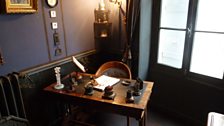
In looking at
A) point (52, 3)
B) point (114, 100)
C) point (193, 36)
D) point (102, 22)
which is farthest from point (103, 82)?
point (193, 36)

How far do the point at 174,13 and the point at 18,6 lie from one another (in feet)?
6.38

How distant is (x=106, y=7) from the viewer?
286 cm

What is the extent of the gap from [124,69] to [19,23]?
4.52 ft

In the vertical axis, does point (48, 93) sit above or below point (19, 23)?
below

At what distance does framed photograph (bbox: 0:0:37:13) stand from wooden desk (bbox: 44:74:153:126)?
89 centimetres

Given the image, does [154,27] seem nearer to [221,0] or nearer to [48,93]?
[221,0]

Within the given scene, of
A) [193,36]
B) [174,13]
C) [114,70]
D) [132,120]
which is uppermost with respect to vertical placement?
[174,13]

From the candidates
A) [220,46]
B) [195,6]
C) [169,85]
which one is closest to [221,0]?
[195,6]

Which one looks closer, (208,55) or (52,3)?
(52,3)

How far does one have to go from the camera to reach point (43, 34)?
2.17 metres

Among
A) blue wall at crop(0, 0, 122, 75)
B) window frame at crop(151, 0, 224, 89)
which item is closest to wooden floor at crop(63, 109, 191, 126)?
window frame at crop(151, 0, 224, 89)

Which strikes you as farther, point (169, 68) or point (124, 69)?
point (169, 68)

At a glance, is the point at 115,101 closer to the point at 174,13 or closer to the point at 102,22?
the point at 102,22

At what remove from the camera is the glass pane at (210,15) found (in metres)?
2.09
